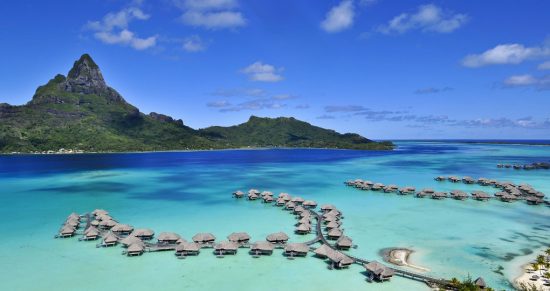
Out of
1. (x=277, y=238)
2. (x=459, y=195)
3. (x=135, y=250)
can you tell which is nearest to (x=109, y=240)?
(x=135, y=250)

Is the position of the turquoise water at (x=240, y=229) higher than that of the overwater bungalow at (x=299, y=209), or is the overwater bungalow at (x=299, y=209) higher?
the overwater bungalow at (x=299, y=209)

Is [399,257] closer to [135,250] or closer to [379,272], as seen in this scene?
[379,272]

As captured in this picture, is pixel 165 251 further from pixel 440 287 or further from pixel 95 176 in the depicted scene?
pixel 95 176

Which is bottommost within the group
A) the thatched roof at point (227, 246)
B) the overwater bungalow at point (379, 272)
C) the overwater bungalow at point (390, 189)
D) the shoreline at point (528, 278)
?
the shoreline at point (528, 278)

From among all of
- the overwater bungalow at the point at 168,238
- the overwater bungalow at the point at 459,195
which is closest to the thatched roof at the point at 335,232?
the overwater bungalow at the point at 168,238

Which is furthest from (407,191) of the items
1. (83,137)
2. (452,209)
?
(83,137)

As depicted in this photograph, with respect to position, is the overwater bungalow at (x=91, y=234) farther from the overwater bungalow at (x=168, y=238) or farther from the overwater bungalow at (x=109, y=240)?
the overwater bungalow at (x=168, y=238)

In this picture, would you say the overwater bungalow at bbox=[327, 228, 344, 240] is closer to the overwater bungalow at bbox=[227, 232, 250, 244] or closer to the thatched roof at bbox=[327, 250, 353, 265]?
the thatched roof at bbox=[327, 250, 353, 265]
